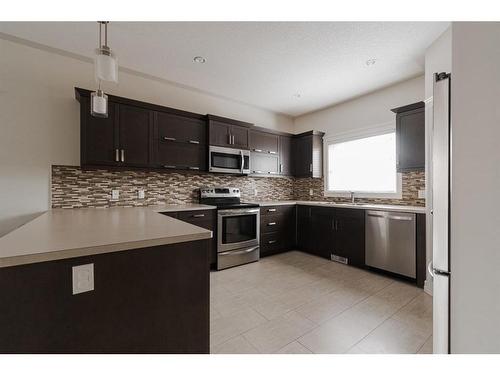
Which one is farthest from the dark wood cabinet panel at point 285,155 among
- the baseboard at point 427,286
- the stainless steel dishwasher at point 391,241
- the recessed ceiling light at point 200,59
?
the baseboard at point 427,286

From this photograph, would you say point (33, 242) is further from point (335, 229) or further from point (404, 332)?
point (335, 229)

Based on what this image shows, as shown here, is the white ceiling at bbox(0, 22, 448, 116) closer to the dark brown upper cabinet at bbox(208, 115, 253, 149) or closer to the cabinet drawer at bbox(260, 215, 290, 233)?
the dark brown upper cabinet at bbox(208, 115, 253, 149)

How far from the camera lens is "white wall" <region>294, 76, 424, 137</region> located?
3.14 meters

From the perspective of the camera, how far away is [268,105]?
4266mm

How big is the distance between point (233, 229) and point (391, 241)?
2.13 metres

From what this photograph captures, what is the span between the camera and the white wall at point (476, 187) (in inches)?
27.5

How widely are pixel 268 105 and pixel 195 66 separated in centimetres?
178

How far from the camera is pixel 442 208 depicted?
3.17ft

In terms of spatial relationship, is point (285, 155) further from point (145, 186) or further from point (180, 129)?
point (145, 186)

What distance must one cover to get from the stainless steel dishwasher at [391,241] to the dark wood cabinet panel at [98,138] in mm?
3426

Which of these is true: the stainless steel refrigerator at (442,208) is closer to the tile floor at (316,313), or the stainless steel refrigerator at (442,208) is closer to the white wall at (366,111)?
the tile floor at (316,313)

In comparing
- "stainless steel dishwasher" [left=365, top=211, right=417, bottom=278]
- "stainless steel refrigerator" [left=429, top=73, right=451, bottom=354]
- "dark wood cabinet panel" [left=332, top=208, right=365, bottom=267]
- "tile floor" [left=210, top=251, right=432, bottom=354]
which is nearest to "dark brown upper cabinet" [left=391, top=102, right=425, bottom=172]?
"stainless steel dishwasher" [left=365, top=211, right=417, bottom=278]

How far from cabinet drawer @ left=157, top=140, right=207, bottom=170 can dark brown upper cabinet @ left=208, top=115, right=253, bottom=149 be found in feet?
0.86
